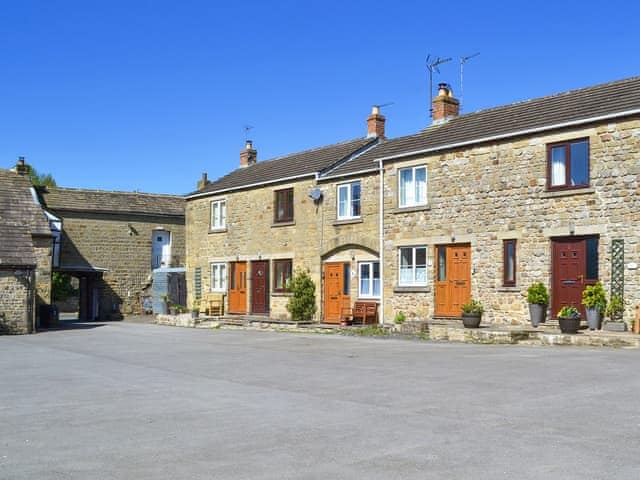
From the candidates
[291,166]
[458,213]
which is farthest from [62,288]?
[458,213]

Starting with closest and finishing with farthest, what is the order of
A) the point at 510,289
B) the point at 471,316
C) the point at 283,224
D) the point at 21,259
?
the point at 471,316 → the point at 510,289 → the point at 21,259 → the point at 283,224

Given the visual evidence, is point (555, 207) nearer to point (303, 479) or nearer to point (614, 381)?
point (614, 381)

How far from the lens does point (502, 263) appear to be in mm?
22188

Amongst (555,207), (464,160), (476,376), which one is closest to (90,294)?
(464,160)

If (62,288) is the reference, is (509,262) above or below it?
above

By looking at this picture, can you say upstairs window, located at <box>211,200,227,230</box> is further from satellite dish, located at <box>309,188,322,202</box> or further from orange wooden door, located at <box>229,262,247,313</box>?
satellite dish, located at <box>309,188,322,202</box>

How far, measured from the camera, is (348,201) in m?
28.0

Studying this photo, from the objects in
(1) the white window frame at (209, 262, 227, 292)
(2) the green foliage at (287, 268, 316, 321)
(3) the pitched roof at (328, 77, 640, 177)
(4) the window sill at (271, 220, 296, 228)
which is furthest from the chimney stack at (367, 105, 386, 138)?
(1) the white window frame at (209, 262, 227, 292)

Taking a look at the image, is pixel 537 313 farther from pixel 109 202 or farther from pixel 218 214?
pixel 109 202

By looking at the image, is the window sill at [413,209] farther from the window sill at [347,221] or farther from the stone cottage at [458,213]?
the window sill at [347,221]

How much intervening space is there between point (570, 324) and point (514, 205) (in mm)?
4826

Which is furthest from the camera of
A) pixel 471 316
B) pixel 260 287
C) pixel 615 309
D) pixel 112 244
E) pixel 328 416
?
pixel 112 244

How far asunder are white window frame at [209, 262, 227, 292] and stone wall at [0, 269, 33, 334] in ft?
29.9

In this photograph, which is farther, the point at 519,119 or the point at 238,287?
the point at 238,287
